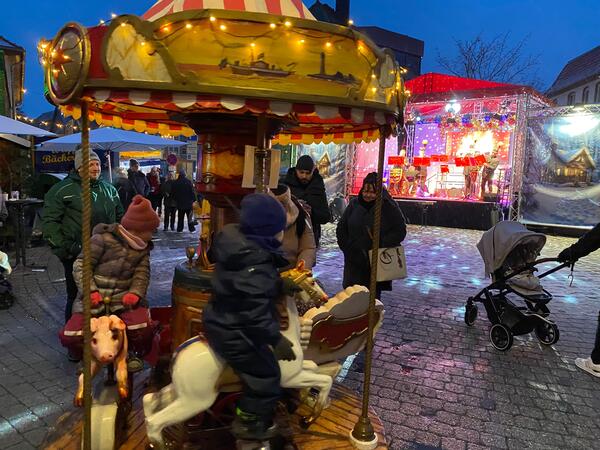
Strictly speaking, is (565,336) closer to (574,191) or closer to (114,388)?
(114,388)

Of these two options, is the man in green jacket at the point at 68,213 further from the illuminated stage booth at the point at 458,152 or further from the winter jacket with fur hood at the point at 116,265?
the illuminated stage booth at the point at 458,152

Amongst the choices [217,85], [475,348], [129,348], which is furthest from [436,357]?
[217,85]

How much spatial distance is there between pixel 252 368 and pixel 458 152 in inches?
661

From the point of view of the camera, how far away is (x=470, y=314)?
541 centimetres

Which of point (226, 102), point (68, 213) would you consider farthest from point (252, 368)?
point (68, 213)

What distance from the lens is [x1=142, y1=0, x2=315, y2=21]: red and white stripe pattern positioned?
248 cm

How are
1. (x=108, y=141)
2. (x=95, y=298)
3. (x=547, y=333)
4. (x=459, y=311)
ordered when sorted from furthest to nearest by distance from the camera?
(x=108, y=141), (x=459, y=311), (x=547, y=333), (x=95, y=298)

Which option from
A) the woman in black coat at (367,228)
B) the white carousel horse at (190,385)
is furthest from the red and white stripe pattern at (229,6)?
the woman in black coat at (367,228)

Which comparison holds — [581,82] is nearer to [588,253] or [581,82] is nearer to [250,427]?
[588,253]

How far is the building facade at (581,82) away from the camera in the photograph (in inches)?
1208

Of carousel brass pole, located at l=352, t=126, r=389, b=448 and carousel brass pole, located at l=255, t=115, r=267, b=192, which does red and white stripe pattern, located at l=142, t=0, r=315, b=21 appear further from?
carousel brass pole, located at l=352, t=126, r=389, b=448

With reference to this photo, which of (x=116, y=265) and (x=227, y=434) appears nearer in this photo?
(x=227, y=434)

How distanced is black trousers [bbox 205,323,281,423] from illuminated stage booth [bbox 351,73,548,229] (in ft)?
44.6

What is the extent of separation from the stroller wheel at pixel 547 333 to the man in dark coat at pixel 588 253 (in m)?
0.41
